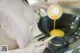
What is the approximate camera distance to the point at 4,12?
1.82 feet

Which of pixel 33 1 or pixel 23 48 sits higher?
pixel 33 1

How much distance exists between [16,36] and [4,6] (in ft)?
0.40

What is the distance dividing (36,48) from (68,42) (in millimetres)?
303

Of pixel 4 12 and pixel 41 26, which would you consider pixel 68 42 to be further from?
pixel 4 12

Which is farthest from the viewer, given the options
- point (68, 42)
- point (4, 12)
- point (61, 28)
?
point (61, 28)

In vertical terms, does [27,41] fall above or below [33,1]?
below

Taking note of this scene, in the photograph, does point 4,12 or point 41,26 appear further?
point 41,26

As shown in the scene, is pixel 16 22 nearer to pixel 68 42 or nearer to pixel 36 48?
pixel 36 48

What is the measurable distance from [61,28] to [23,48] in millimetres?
442

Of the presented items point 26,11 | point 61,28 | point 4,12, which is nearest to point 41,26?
point 61,28

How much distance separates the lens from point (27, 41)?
24.1 inches

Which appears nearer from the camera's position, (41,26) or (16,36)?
(16,36)

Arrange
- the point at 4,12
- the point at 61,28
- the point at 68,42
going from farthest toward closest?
the point at 61,28, the point at 68,42, the point at 4,12

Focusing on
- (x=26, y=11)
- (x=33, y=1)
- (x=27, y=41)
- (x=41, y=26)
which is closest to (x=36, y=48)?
(x=27, y=41)
